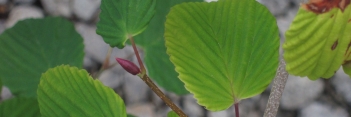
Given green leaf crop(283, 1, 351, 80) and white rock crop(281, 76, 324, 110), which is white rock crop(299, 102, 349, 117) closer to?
white rock crop(281, 76, 324, 110)

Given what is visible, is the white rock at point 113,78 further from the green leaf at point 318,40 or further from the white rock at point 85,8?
the green leaf at point 318,40

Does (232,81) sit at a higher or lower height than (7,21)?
lower

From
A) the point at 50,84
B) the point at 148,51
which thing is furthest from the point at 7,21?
the point at 50,84

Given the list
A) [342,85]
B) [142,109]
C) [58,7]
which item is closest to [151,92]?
[142,109]

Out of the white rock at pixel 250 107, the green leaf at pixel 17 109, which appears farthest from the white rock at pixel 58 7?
the green leaf at pixel 17 109

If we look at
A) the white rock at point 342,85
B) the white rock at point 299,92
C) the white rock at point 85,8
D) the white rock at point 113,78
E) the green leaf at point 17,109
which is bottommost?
the white rock at point 342,85

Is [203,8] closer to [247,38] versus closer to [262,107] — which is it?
[247,38]

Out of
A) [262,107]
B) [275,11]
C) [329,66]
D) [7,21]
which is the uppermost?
Result: [7,21]
